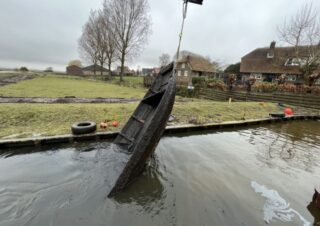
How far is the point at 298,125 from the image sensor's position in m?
10.1

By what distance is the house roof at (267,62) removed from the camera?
2825cm

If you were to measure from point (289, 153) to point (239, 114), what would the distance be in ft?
15.7

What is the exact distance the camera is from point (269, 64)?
101 feet

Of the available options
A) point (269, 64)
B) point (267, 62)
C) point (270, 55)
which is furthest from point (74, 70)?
point (269, 64)

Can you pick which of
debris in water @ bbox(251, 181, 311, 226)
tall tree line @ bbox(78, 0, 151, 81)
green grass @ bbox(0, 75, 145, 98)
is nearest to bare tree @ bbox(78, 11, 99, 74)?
tall tree line @ bbox(78, 0, 151, 81)

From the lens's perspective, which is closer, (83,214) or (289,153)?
(83,214)

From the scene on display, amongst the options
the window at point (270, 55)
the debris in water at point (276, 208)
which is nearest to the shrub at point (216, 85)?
the debris in water at point (276, 208)

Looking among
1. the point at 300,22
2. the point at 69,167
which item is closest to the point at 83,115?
the point at 69,167

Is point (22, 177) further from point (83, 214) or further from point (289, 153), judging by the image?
point (289, 153)

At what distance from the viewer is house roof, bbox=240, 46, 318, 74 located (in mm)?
28253

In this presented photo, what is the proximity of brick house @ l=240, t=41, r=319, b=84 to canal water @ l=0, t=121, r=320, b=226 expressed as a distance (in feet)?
85.4

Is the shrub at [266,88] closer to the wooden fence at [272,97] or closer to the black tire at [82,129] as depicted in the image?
the wooden fence at [272,97]

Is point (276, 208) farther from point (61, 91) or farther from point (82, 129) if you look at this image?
point (61, 91)

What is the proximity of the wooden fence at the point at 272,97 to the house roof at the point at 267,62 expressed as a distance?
13366 millimetres
